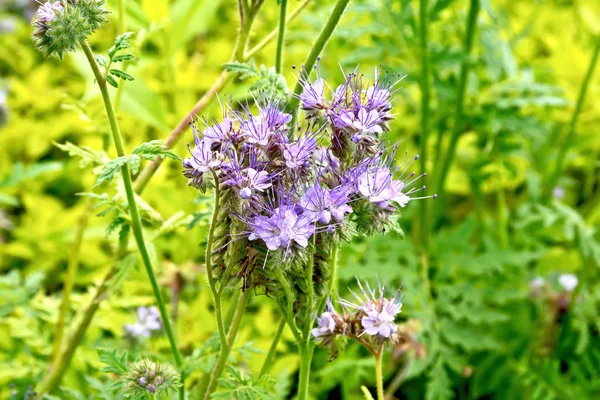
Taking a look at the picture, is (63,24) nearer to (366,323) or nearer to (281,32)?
(281,32)

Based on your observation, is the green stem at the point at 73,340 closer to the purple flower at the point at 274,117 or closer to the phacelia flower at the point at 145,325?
the phacelia flower at the point at 145,325

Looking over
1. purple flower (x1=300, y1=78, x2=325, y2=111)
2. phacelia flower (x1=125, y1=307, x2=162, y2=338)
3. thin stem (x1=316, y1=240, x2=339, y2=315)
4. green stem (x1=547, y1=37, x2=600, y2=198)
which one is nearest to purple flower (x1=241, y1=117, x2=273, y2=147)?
purple flower (x1=300, y1=78, x2=325, y2=111)

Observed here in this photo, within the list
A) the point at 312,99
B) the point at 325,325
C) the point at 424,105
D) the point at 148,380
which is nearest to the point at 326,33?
the point at 312,99

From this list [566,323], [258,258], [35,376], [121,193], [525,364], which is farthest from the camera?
[566,323]

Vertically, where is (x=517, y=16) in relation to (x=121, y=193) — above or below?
above

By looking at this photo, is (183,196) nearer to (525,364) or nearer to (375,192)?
(525,364)

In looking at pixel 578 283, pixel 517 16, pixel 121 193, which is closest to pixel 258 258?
pixel 121 193
